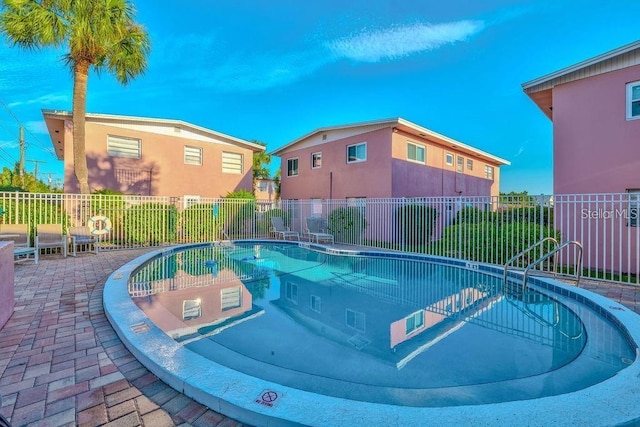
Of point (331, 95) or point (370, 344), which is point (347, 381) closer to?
point (370, 344)

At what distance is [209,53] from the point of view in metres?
25.4

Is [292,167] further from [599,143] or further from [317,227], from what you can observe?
[599,143]

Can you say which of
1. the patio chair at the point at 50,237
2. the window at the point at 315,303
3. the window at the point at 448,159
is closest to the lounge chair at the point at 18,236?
the patio chair at the point at 50,237

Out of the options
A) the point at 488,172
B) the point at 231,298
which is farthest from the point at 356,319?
the point at 488,172

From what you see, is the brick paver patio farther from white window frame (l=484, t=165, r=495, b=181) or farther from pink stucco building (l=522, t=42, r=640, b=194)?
white window frame (l=484, t=165, r=495, b=181)

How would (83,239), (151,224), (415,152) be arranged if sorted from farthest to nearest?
1. (415,152)
2. (151,224)
3. (83,239)

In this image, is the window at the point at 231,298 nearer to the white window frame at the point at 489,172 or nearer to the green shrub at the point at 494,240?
the green shrub at the point at 494,240

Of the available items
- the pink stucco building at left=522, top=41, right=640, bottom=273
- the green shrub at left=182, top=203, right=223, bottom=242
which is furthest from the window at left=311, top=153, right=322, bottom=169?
the pink stucco building at left=522, top=41, right=640, bottom=273

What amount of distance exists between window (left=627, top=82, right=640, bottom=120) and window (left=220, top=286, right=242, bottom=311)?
37.1ft

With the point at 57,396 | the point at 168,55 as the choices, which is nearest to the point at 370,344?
the point at 57,396

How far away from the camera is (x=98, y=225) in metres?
10.9

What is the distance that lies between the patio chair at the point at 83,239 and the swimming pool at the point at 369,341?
12.1 ft

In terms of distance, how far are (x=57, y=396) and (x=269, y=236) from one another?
13802 millimetres

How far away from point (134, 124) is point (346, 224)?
39.3 ft
